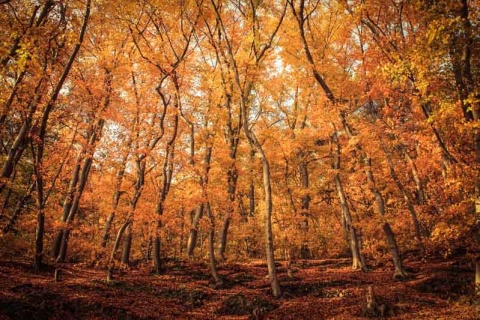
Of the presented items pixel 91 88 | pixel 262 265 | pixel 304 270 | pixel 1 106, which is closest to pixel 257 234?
pixel 262 265

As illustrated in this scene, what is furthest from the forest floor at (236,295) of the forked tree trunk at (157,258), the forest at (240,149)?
the forked tree trunk at (157,258)

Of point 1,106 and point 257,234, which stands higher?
point 1,106

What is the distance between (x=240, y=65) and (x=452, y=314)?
14.7 m

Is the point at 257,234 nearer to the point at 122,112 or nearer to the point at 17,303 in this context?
the point at 122,112

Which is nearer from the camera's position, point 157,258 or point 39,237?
point 39,237

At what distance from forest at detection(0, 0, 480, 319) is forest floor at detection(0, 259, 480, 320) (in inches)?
3.1

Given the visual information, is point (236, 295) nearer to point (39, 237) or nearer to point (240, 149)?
point (39, 237)

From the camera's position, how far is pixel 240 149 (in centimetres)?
2292

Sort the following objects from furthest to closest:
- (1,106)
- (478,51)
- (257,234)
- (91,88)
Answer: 1. (257,234)
2. (91,88)
3. (1,106)
4. (478,51)

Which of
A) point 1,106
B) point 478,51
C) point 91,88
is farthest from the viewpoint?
point 91,88

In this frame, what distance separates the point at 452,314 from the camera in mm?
8281

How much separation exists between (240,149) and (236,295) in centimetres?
1267

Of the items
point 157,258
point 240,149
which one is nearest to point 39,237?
point 157,258

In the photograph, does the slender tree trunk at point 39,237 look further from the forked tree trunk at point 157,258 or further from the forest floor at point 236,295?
the forked tree trunk at point 157,258
